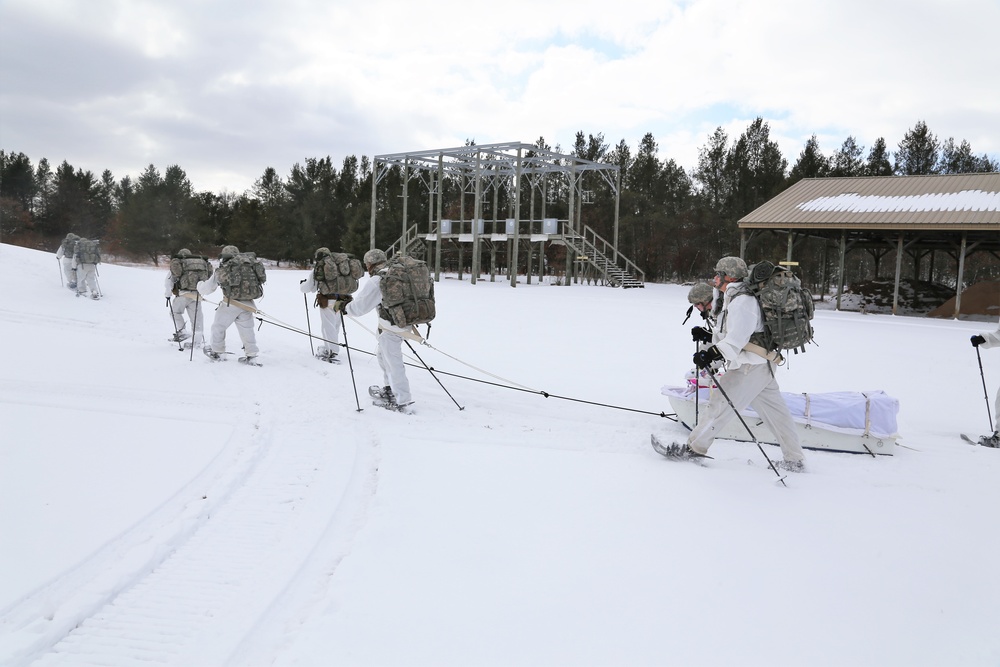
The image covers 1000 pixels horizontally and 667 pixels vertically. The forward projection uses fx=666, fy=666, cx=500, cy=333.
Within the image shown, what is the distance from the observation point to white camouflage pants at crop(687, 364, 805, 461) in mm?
5230

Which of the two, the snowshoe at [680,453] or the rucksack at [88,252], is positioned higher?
the rucksack at [88,252]

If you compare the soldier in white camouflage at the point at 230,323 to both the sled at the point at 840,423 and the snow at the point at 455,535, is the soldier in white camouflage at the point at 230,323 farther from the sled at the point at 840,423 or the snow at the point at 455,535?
the sled at the point at 840,423

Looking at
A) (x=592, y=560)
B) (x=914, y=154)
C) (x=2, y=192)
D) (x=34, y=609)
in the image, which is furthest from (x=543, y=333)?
(x=2, y=192)

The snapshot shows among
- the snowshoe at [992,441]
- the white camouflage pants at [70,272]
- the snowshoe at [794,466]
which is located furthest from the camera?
the white camouflage pants at [70,272]

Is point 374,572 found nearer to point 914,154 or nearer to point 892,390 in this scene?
point 892,390

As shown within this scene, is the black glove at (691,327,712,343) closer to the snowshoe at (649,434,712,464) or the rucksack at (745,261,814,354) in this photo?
the rucksack at (745,261,814,354)

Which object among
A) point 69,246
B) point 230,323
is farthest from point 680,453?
point 69,246

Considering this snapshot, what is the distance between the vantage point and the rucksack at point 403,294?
7332mm

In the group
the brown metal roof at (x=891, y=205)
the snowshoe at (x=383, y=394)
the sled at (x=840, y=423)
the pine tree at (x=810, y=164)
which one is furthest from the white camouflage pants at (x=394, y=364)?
the pine tree at (x=810, y=164)

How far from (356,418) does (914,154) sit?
135ft

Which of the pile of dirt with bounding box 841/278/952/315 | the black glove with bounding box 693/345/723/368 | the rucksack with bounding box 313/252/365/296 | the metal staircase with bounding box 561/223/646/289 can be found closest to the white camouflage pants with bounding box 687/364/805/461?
the black glove with bounding box 693/345/723/368

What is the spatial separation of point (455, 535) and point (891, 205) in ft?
67.8

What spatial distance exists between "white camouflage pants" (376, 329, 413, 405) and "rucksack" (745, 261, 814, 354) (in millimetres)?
3734

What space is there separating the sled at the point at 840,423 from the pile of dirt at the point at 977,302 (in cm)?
1560
